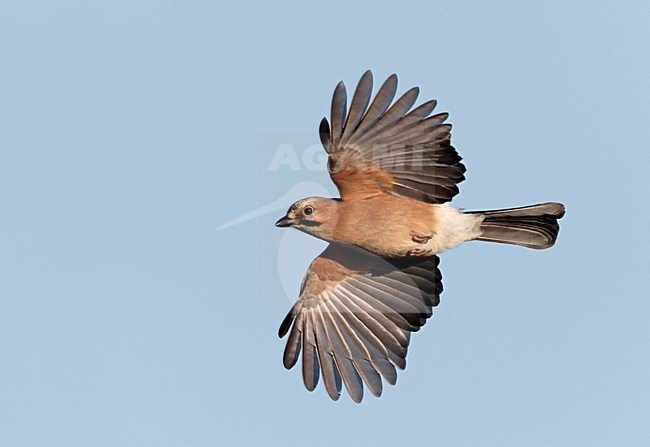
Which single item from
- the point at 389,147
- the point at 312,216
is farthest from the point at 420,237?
the point at 312,216

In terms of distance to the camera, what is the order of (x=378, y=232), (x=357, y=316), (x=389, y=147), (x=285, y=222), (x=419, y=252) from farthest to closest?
(x=357, y=316) < (x=285, y=222) < (x=419, y=252) < (x=378, y=232) < (x=389, y=147)

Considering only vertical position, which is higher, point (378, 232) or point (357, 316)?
point (378, 232)

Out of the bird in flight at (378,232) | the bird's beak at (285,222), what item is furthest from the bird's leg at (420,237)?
the bird's beak at (285,222)

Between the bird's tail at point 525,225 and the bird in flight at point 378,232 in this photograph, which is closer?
the bird in flight at point 378,232

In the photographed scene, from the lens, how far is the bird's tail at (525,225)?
11.9 metres

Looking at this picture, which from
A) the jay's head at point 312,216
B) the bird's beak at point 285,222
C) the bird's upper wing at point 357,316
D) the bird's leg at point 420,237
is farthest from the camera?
the bird's upper wing at point 357,316

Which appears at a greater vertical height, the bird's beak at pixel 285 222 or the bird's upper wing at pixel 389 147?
the bird's upper wing at pixel 389 147

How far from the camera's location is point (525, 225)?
39.3 ft

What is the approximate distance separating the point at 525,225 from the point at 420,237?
1.19 metres

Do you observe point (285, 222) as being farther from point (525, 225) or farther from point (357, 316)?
point (525, 225)

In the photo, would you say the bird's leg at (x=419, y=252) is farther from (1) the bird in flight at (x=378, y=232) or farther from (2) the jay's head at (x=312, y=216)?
(2) the jay's head at (x=312, y=216)

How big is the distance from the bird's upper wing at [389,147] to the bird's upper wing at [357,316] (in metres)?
1.00

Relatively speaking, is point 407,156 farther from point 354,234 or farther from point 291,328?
point 291,328

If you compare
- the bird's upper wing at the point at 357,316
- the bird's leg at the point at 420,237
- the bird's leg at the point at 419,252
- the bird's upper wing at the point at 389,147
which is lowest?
the bird's upper wing at the point at 357,316
